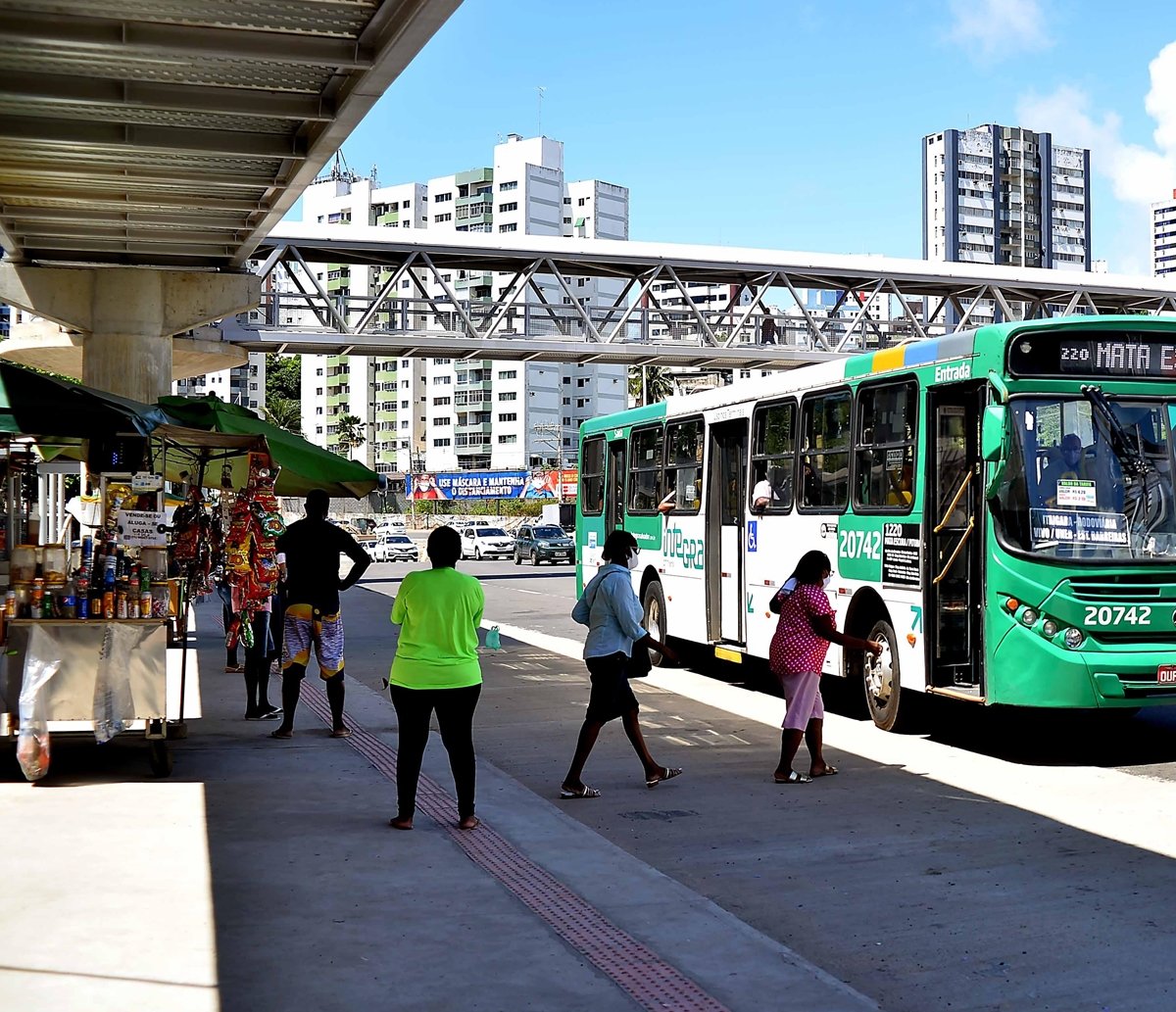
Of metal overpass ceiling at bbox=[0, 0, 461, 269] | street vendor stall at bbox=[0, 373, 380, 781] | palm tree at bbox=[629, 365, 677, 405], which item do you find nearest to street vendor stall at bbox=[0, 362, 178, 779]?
street vendor stall at bbox=[0, 373, 380, 781]

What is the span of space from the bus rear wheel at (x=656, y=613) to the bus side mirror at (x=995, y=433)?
815cm

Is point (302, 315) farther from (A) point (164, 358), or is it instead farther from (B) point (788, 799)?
(B) point (788, 799)

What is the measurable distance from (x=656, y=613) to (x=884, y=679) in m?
6.41

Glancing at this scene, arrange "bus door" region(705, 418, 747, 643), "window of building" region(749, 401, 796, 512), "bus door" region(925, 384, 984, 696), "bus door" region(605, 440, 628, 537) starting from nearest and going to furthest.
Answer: "bus door" region(925, 384, 984, 696), "window of building" region(749, 401, 796, 512), "bus door" region(705, 418, 747, 643), "bus door" region(605, 440, 628, 537)

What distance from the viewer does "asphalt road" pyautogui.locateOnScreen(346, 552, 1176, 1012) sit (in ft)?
21.3

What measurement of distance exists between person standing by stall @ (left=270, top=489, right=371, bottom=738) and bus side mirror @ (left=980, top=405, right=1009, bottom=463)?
4877 mm

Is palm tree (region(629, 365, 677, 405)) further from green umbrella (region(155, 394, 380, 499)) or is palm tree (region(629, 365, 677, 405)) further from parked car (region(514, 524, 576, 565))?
green umbrella (region(155, 394, 380, 499))

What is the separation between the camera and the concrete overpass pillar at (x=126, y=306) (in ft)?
75.0

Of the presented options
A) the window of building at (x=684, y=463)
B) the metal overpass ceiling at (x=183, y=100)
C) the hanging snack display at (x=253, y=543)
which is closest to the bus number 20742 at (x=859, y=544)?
the window of building at (x=684, y=463)

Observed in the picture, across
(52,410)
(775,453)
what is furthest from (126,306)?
(52,410)

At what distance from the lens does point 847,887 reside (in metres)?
7.90

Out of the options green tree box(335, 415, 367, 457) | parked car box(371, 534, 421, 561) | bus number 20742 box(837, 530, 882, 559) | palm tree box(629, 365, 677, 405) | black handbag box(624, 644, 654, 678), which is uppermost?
palm tree box(629, 365, 677, 405)

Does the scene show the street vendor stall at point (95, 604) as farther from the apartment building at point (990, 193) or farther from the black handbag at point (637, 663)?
the apartment building at point (990, 193)

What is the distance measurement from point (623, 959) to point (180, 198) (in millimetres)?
13799
